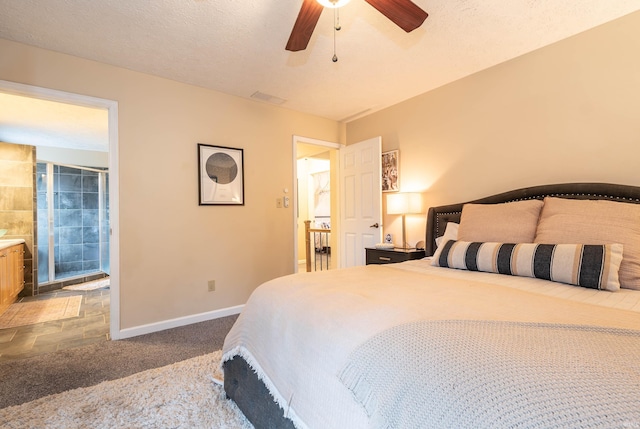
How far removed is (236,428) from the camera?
1501 mm

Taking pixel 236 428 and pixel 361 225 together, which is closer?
pixel 236 428

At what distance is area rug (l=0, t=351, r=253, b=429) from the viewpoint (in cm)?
154

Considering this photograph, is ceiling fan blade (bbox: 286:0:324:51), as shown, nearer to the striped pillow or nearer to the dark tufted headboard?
the striped pillow

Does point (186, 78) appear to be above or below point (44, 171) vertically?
above

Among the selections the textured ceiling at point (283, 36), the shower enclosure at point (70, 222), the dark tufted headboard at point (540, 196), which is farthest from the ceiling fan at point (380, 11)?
the shower enclosure at point (70, 222)

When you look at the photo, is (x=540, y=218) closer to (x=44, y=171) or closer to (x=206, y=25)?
(x=206, y=25)

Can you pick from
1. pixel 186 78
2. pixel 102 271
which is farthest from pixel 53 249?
pixel 186 78

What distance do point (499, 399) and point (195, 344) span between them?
2.52 meters

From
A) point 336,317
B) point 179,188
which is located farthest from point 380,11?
point 179,188

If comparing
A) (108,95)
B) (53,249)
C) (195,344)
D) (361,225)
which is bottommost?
(195,344)

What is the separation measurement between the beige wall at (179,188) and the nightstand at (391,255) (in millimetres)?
1037

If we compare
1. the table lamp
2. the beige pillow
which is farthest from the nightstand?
the beige pillow

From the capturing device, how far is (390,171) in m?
3.77

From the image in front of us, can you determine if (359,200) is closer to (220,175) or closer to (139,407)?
(220,175)
